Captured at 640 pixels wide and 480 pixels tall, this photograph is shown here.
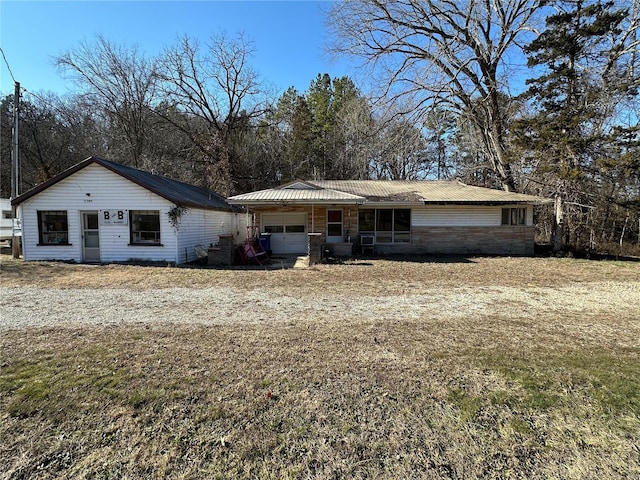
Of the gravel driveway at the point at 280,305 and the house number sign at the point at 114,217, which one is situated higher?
the house number sign at the point at 114,217

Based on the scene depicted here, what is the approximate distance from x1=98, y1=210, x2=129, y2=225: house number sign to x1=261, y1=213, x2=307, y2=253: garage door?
5.59m

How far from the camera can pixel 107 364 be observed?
145 inches

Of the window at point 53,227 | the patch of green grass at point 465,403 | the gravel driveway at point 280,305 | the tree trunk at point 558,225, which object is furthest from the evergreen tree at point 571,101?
the window at point 53,227

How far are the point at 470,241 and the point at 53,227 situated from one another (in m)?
17.6

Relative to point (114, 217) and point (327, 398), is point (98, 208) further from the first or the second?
point (327, 398)

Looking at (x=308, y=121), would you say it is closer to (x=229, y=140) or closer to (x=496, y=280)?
(x=229, y=140)

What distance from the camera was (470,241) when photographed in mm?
15836

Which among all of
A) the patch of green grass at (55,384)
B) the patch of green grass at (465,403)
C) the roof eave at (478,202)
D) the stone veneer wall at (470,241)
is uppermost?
the roof eave at (478,202)

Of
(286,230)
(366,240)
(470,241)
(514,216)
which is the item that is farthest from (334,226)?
(514,216)

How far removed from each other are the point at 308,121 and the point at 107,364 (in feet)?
88.2

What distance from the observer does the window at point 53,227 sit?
12.9m

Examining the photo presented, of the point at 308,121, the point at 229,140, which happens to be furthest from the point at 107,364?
the point at 308,121

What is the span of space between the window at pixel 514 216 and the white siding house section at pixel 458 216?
24 cm

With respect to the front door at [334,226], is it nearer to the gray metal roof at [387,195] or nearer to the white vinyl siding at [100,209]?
the gray metal roof at [387,195]
